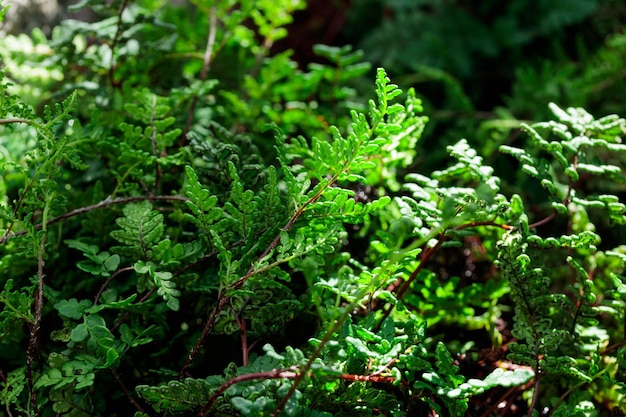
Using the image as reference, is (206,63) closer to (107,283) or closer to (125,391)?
(107,283)

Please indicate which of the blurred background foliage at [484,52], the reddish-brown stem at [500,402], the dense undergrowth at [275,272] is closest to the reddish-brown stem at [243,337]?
the dense undergrowth at [275,272]

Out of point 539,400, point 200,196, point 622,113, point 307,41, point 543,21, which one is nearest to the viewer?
point 200,196

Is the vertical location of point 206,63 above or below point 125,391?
above

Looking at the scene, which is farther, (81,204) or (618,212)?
(81,204)

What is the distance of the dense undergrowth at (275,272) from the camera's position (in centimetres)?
79

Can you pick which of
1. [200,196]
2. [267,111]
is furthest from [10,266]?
[267,111]

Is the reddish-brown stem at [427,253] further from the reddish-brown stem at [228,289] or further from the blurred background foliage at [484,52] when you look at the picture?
the blurred background foliage at [484,52]

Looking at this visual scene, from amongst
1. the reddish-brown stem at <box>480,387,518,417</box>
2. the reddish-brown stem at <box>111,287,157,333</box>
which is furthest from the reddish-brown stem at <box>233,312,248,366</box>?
the reddish-brown stem at <box>480,387,518,417</box>

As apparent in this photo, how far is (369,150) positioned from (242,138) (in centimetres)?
31

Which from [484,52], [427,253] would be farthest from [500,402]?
[484,52]

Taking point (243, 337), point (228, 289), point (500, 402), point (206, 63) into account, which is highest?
point (206, 63)

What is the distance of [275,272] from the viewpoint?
79 cm

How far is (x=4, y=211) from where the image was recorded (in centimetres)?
81

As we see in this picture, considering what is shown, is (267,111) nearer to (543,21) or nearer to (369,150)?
(369,150)
